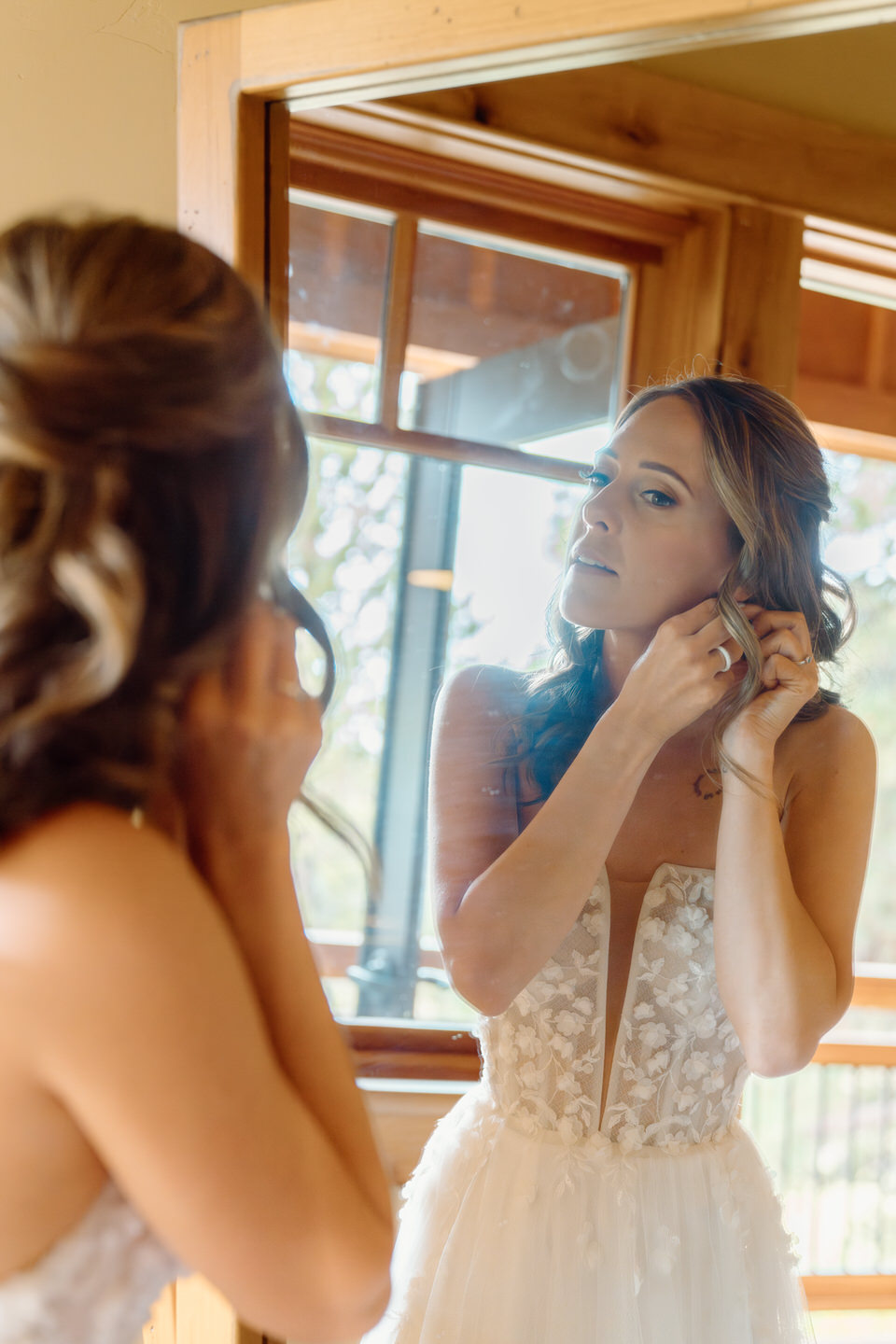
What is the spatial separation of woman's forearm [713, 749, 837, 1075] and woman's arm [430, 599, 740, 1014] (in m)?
0.08

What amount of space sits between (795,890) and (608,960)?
0.16 metres

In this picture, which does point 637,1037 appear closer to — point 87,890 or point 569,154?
point 87,890

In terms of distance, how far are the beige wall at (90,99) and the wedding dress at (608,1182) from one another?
814 millimetres

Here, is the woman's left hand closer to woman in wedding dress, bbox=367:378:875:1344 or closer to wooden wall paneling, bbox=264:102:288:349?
woman in wedding dress, bbox=367:378:875:1344

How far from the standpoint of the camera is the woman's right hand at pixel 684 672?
0.81 m

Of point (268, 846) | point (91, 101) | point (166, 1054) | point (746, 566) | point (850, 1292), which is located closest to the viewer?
point (166, 1054)

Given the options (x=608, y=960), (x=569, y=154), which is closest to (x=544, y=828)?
(x=608, y=960)

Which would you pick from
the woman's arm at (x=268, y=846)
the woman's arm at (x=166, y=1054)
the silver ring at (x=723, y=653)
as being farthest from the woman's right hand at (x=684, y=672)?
the woman's arm at (x=166, y=1054)

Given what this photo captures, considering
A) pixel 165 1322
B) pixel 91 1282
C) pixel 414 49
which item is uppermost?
pixel 414 49

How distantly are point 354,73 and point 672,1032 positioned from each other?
83 cm

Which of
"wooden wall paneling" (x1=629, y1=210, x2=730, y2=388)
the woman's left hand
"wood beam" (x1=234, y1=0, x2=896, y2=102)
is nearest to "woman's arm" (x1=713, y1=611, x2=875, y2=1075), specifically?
the woman's left hand

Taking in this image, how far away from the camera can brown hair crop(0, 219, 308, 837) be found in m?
0.48

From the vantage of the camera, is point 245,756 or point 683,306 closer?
point 245,756

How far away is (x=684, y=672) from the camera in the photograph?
0.81 m
